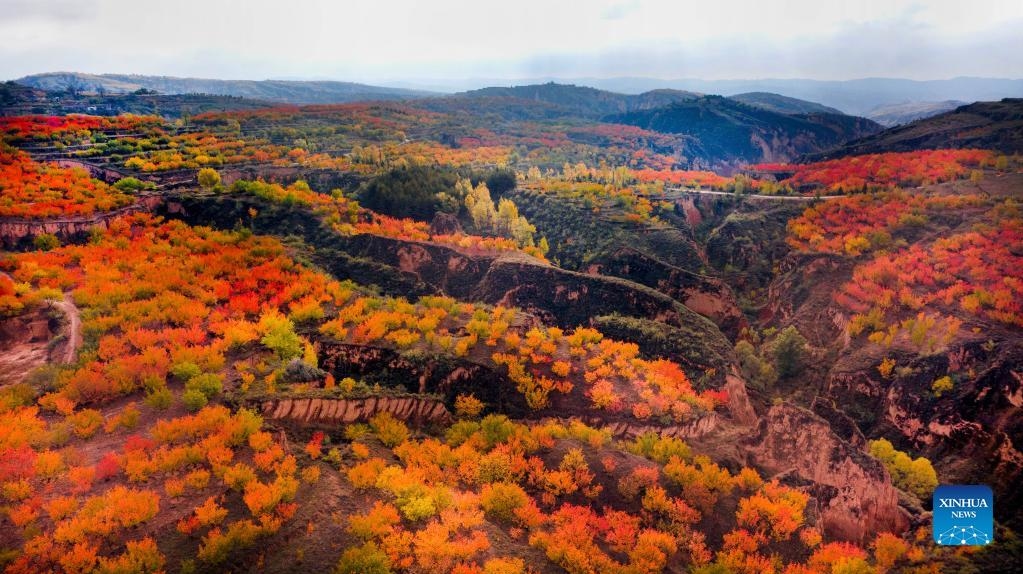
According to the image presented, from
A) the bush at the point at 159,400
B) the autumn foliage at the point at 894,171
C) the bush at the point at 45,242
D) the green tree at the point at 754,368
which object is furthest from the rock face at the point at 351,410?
the autumn foliage at the point at 894,171

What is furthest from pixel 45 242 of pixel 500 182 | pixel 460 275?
pixel 500 182

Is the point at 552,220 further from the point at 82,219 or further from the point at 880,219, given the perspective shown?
the point at 82,219

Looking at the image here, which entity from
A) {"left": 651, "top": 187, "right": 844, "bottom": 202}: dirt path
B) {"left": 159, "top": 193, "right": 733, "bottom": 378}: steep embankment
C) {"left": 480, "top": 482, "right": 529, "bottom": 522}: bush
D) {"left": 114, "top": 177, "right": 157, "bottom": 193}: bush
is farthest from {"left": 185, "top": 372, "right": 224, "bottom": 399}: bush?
{"left": 651, "top": 187, "right": 844, "bottom": 202}: dirt path

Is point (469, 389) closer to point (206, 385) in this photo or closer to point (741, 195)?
point (206, 385)

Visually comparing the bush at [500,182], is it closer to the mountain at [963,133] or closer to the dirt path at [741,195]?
the dirt path at [741,195]

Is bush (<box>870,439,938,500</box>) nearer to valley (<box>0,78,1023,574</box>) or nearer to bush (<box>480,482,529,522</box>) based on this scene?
valley (<box>0,78,1023,574</box>)

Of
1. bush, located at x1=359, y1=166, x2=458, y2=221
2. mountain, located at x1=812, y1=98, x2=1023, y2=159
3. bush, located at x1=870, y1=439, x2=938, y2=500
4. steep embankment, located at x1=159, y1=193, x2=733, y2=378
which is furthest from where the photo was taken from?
mountain, located at x1=812, y1=98, x2=1023, y2=159
